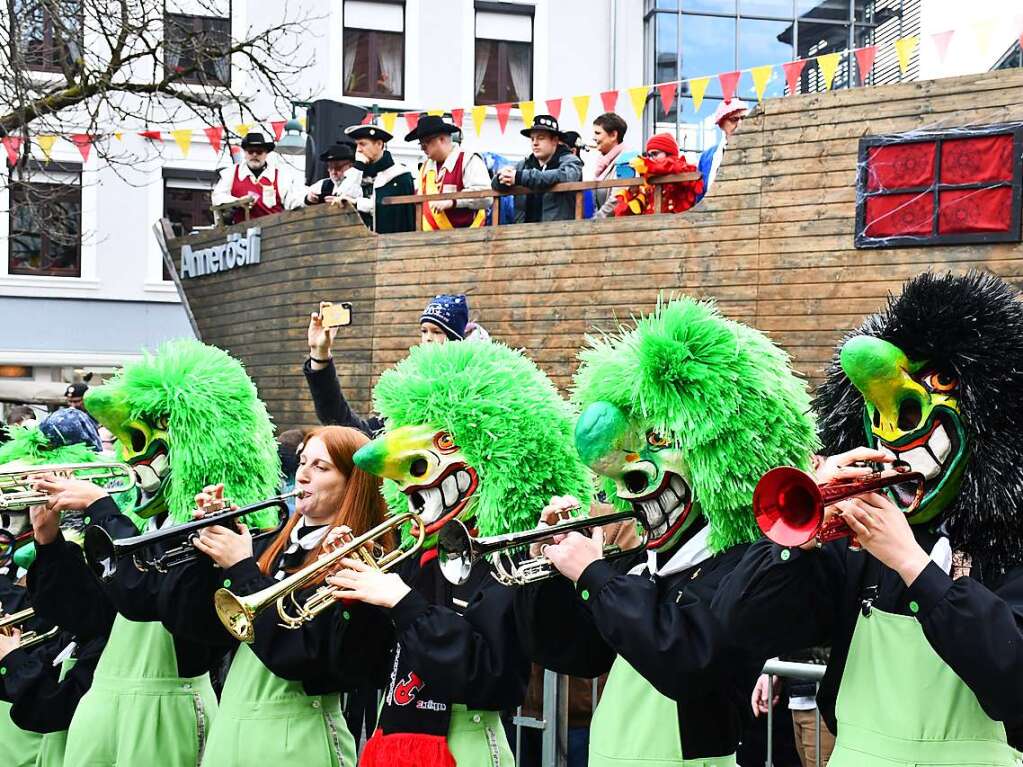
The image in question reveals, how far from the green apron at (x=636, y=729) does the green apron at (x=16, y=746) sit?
3204mm

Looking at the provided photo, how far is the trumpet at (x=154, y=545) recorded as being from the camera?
4.68m

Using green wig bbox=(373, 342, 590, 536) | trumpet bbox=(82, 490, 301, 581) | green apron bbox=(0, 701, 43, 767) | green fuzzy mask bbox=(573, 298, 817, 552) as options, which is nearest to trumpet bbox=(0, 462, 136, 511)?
trumpet bbox=(82, 490, 301, 581)

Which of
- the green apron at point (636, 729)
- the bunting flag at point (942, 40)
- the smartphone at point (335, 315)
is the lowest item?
the green apron at point (636, 729)

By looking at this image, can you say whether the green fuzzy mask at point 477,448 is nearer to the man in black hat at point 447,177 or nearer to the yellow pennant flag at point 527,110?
the man in black hat at point 447,177

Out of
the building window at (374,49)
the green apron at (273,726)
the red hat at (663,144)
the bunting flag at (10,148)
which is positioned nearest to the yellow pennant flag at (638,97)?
the red hat at (663,144)

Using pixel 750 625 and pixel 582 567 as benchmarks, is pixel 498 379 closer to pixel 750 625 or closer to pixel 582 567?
pixel 582 567

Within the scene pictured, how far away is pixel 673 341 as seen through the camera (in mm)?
3637

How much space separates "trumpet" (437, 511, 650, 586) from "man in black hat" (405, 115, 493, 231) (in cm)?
784

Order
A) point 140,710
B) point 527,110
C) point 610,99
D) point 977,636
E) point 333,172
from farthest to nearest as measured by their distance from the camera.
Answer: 1. point 527,110
2. point 610,99
3. point 333,172
4. point 140,710
5. point 977,636

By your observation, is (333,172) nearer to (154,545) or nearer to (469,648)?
(154,545)

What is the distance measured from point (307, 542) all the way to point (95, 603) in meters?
1.17

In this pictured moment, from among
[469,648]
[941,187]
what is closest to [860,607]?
[469,648]

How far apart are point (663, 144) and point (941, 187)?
6.87ft

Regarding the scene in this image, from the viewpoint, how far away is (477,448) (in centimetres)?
414
